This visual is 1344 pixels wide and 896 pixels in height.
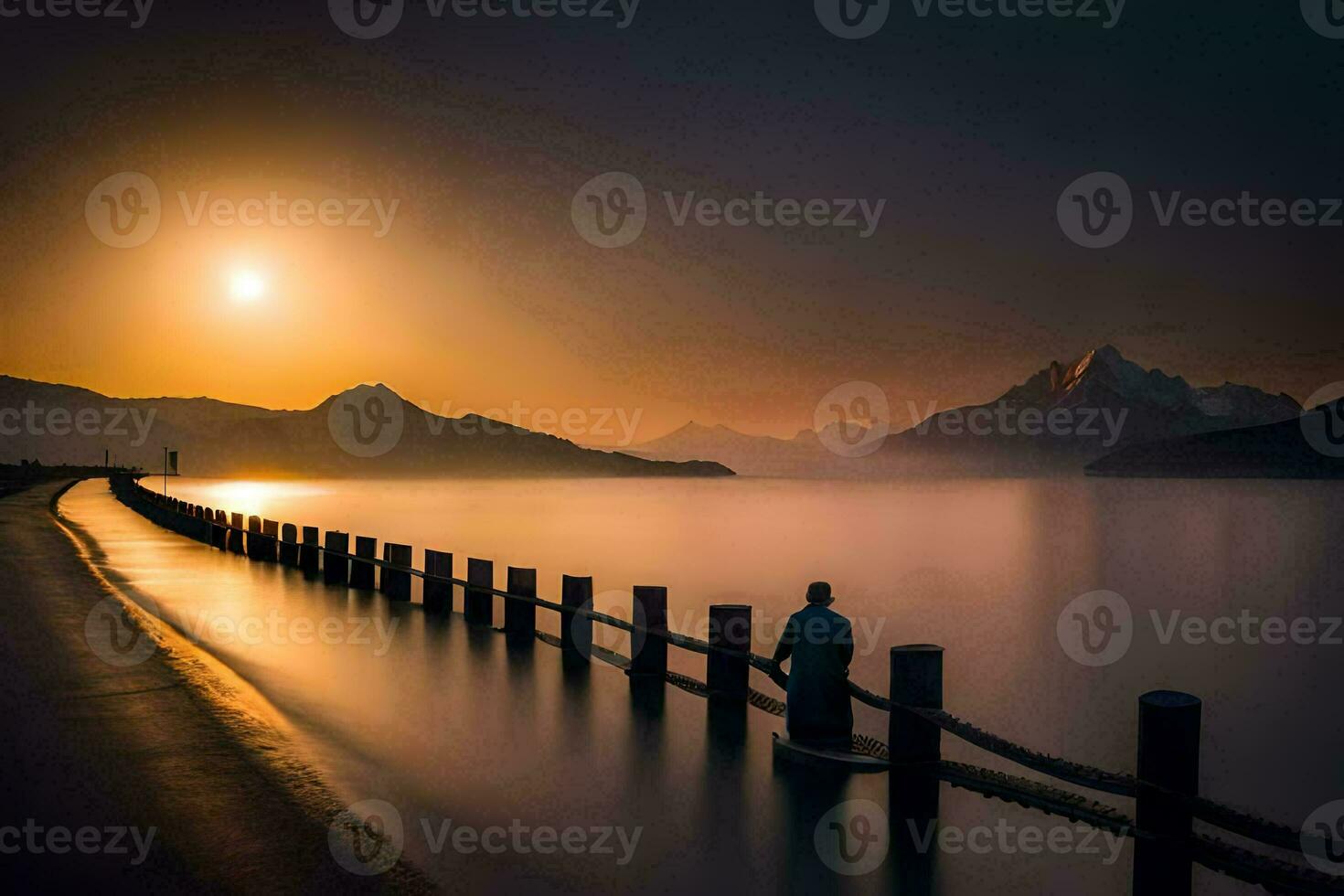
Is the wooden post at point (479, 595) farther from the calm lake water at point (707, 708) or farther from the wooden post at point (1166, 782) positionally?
the wooden post at point (1166, 782)

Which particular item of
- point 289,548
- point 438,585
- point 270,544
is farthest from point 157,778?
point 270,544

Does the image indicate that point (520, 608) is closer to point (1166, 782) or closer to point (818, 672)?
point (818, 672)

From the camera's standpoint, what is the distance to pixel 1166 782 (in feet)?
19.5

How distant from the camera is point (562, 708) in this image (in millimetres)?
12875

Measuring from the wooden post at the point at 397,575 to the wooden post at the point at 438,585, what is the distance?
0.61 meters

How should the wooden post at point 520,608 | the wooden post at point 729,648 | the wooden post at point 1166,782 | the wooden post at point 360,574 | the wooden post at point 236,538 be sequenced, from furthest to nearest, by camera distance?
1. the wooden post at point 236,538
2. the wooden post at point 360,574
3. the wooden post at point 520,608
4. the wooden post at point 729,648
5. the wooden post at point 1166,782

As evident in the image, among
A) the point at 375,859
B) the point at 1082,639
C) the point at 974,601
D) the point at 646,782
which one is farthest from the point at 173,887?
the point at 974,601

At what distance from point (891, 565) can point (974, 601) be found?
1344cm

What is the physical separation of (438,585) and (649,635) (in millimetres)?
7565

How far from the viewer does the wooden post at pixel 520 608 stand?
16562mm

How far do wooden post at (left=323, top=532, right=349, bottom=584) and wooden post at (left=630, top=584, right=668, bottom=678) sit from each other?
38.9ft

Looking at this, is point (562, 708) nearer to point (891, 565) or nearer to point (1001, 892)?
point (1001, 892)

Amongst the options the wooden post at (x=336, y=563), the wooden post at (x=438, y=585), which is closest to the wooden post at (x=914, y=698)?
the wooden post at (x=438, y=585)

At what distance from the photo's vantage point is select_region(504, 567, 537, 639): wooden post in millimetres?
16562
